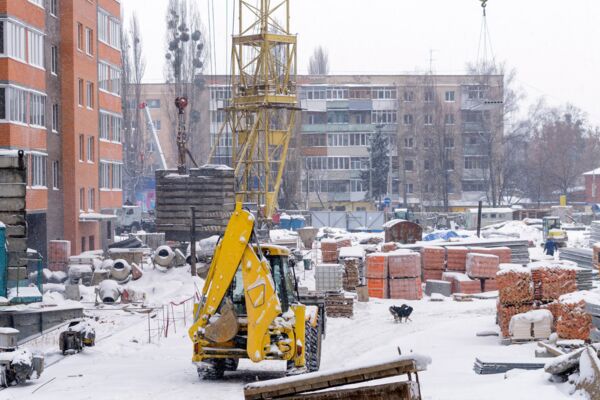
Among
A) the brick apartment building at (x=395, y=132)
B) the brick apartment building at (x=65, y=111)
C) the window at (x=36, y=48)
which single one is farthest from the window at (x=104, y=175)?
the brick apartment building at (x=395, y=132)

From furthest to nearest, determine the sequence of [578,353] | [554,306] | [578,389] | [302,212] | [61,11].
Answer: [302,212]
[61,11]
[554,306]
[578,353]
[578,389]

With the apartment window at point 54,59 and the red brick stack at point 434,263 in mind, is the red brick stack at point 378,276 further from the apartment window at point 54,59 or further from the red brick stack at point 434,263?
the apartment window at point 54,59

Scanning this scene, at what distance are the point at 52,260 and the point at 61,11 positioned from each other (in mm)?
11705

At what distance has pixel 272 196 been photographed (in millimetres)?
55844

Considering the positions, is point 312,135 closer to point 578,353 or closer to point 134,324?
point 134,324

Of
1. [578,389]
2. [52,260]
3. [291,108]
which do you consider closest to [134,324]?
[52,260]

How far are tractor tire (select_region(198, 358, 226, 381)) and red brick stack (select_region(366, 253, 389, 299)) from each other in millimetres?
16496

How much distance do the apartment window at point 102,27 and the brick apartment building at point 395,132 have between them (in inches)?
1964

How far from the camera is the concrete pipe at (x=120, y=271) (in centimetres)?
3431

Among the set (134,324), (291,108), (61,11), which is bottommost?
(134,324)

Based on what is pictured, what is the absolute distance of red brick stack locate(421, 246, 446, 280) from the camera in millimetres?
36281

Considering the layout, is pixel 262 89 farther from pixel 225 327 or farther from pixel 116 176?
pixel 225 327

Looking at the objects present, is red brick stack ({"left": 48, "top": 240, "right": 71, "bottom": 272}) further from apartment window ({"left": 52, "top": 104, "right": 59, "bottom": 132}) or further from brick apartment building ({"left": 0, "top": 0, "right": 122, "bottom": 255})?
apartment window ({"left": 52, "top": 104, "right": 59, "bottom": 132})

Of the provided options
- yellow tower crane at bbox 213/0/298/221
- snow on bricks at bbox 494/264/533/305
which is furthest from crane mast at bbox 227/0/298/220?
snow on bricks at bbox 494/264/533/305
